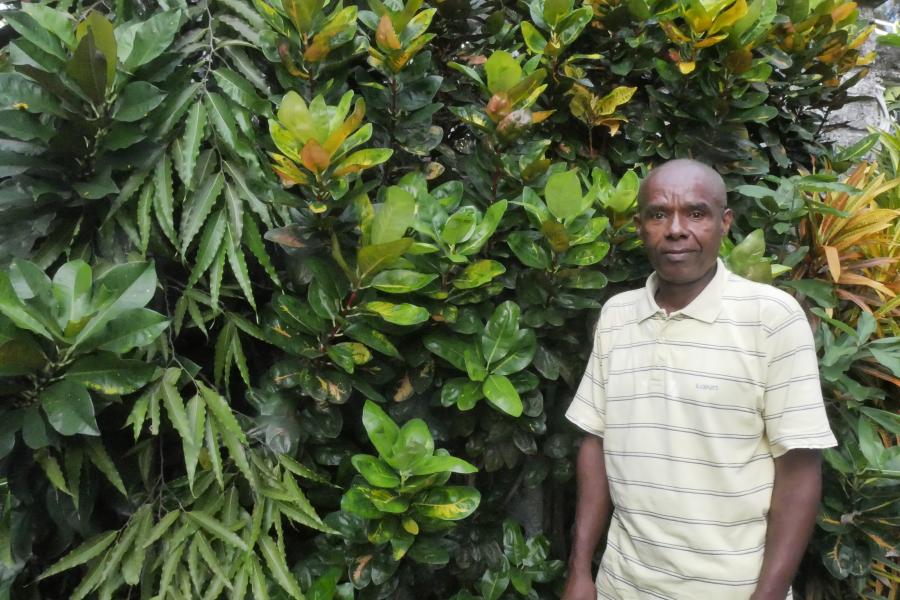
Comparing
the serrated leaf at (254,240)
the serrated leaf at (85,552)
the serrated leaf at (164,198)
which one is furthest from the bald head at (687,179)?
the serrated leaf at (85,552)

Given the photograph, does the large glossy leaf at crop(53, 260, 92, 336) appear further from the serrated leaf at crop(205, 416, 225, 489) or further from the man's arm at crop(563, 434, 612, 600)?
the man's arm at crop(563, 434, 612, 600)

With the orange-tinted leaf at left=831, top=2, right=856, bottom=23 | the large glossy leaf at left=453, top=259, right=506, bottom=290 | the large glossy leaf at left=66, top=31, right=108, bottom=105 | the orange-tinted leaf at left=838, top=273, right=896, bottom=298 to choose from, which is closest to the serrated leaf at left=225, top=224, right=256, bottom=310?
the large glossy leaf at left=66, top=31, right=108, bottom=105

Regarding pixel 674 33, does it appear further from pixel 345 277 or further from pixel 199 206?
pixel 199 206

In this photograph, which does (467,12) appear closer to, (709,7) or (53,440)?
(709,7)

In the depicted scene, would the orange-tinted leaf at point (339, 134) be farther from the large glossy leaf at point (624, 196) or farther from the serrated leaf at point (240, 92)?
the large glossy leaf at point (624, 196)

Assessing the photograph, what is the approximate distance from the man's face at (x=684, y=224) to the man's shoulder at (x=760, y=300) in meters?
0.08

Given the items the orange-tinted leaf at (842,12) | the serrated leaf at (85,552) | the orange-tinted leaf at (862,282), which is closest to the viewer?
the serrated leaf at (85,552)

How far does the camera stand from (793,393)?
141 centimetres

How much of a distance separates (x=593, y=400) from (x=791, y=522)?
1.80 feet

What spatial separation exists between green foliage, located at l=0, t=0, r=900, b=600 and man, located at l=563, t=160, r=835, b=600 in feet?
0.94

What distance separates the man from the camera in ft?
4.70

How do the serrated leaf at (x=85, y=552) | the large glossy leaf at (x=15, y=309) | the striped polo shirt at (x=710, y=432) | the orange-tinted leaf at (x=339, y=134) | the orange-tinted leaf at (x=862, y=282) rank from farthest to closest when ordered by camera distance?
the orange-tinted leaf at (x=862, y=282)
the serrated leaf at (x=85, y=552)
the orange-tinted leaf at (x=339, y=134)
the striped polo shirt at (x=710, y=432)
the large glossy leaf at (x=15, y=309)

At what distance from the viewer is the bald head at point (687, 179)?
5.05 ft

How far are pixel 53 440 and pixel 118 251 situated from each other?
586 mm
